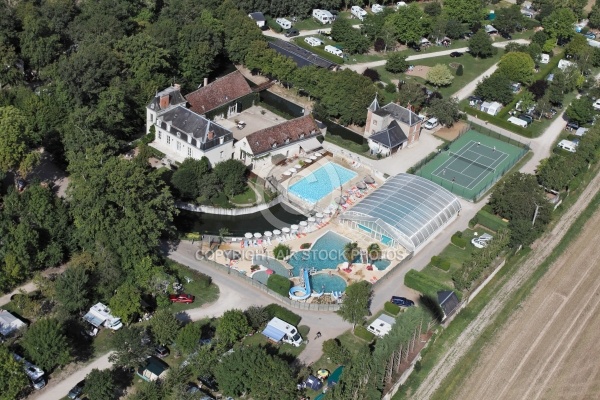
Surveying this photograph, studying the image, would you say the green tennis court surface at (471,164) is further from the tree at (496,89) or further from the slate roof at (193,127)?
the slate roof at (193,127)

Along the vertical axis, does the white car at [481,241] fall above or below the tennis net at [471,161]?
above

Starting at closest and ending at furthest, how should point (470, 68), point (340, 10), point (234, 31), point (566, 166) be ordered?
point (566, 166)
point (234, 31)
point (470, 68)
point (340, 10)

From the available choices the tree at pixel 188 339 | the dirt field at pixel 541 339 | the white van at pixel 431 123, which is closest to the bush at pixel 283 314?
the tree at pixel 188 339

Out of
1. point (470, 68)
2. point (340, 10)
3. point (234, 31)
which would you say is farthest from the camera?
point (340, 10)

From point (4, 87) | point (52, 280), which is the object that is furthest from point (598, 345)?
point (4, 87)

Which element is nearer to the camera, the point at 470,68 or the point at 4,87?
the point at 4,87

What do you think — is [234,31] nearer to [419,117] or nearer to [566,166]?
[419,117]
